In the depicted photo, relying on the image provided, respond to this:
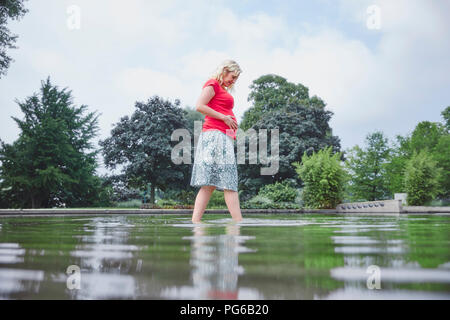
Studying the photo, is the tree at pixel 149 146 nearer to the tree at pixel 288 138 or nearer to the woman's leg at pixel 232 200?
the tree at pixel 288 138

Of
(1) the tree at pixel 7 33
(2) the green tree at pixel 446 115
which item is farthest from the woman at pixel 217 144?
(2) the green tree at pixel 446 115

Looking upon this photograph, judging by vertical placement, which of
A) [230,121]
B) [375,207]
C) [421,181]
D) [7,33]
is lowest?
[375,207]

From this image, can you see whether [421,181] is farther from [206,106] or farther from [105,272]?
[105,272]

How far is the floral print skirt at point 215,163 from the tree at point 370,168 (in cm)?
2354

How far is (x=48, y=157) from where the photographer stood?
21.1 meters

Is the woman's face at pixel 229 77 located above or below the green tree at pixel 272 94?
below

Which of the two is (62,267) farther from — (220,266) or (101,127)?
(101,127)

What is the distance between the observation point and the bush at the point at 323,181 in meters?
16.7

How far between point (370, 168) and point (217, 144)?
2471 cm

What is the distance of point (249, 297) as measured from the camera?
3.24 feet

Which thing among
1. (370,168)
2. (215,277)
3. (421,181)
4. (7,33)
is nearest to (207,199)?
(215,277)

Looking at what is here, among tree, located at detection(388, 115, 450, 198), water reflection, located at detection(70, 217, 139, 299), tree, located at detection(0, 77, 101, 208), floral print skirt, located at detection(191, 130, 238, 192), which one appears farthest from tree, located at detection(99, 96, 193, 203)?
water reflection, located at detection(70, 217, 139, 299)

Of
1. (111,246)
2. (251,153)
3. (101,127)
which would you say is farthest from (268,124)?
(111,246)

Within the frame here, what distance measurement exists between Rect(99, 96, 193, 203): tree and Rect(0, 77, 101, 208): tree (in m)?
2.72
